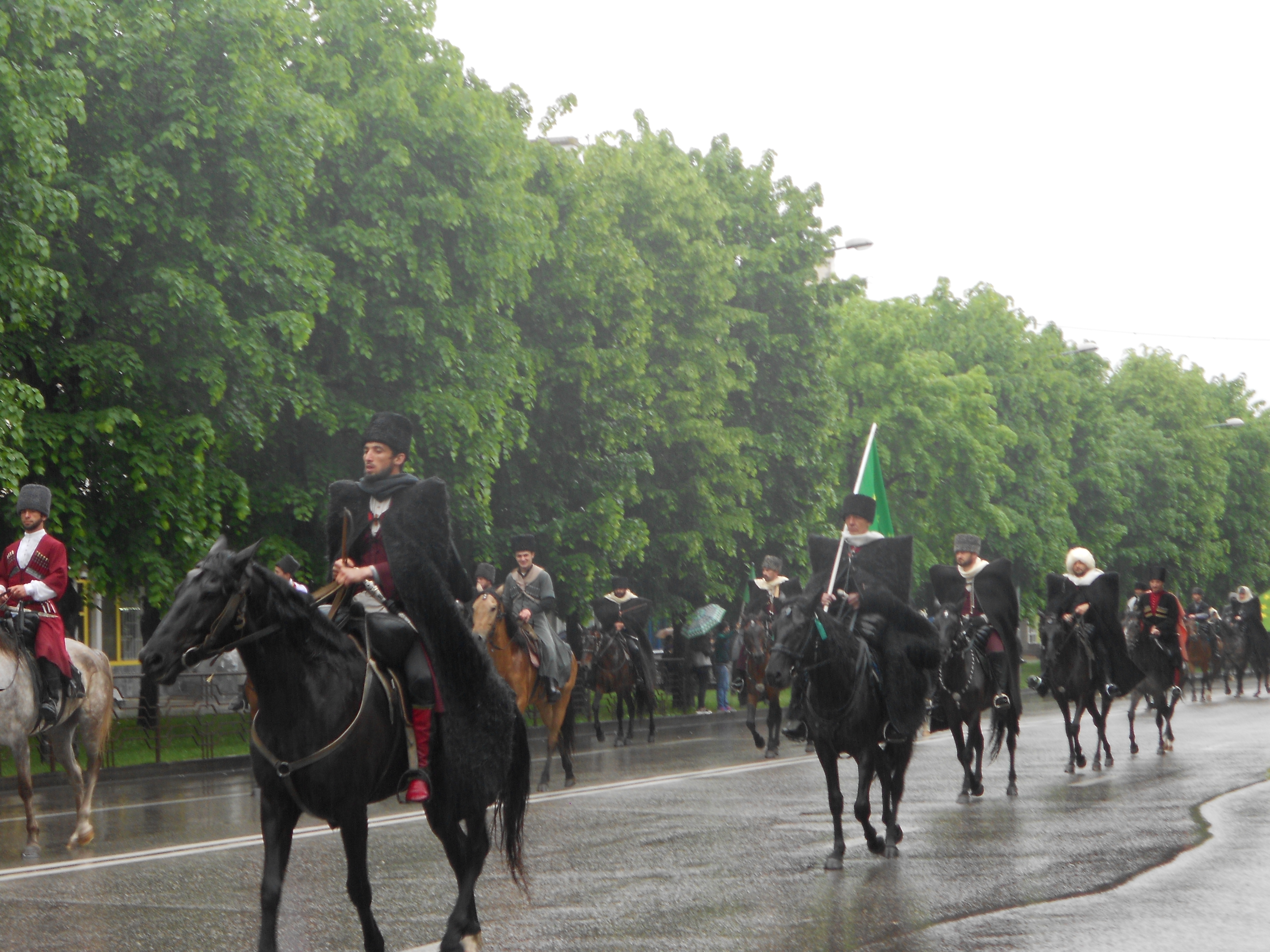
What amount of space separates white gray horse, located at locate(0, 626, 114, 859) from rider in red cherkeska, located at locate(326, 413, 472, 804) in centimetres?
544

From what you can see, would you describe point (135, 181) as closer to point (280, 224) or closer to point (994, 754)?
point (280, 224)

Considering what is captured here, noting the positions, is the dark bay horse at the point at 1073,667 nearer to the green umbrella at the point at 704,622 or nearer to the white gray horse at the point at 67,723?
the white gray horse at the point at 67,723

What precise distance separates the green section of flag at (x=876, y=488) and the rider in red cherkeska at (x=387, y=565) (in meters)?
6.30

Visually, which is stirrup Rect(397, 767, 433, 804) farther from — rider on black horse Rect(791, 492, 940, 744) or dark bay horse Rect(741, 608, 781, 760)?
dark bay horse Rect(741, 608, 781, 760)

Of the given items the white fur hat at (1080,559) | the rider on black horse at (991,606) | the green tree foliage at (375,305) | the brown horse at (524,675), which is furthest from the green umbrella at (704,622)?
the rider on black horse at (991,606)

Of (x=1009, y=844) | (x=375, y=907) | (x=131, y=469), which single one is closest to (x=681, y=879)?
(x=375, y=907)

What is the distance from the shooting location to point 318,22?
25.1m

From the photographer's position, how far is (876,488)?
14.3 m

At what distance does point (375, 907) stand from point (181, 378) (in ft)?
43.4

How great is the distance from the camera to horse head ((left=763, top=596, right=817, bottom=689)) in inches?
409

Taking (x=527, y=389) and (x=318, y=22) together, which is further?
(x=527, y=389)

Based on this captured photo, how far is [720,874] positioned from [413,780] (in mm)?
3326

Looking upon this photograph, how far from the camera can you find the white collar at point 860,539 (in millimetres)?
11766

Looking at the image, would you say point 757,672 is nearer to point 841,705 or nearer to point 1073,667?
point 1073,667
